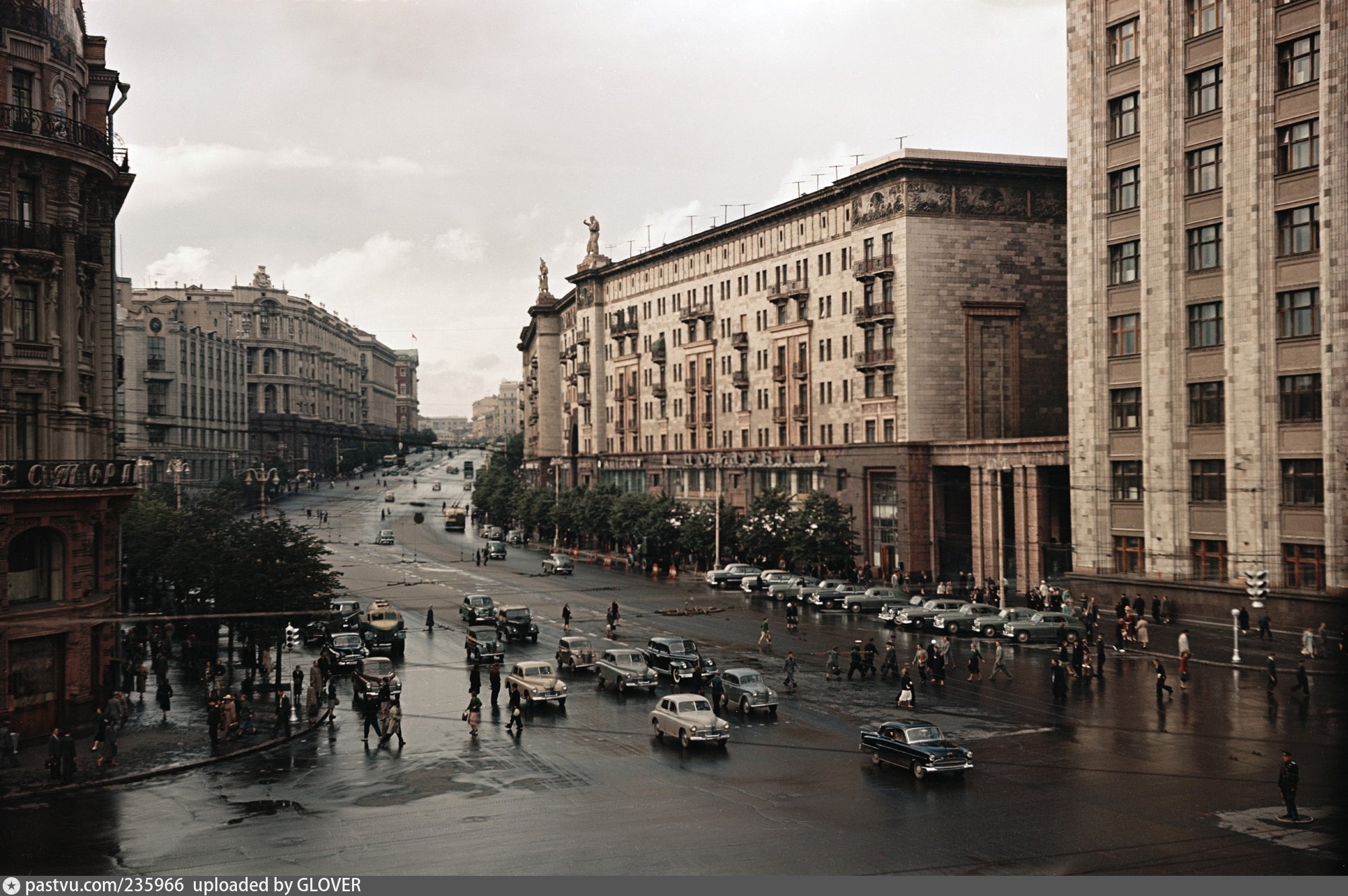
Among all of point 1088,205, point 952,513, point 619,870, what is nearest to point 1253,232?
point 1088,205

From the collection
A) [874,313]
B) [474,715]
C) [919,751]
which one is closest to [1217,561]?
[874,313]

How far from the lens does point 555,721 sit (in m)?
38.8

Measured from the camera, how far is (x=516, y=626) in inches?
2233

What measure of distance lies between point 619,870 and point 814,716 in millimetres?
17693

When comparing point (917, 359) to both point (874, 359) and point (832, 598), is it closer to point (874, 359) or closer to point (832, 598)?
point (874, 359)

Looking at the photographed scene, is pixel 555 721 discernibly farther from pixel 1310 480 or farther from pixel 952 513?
pixel 952 513

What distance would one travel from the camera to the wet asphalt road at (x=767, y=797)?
23062 mm

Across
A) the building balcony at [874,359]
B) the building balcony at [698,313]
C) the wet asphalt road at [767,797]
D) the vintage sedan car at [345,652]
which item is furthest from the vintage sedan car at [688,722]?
the building balcony at [698,313]

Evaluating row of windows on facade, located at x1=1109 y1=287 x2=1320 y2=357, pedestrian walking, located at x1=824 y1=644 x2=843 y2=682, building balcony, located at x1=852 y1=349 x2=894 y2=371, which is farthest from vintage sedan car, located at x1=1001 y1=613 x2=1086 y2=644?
building balcony, located at x1=852 y1=349 x2=894 y2=371

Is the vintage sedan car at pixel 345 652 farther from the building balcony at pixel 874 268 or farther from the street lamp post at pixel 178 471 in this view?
the building balcony at pixel 874 268

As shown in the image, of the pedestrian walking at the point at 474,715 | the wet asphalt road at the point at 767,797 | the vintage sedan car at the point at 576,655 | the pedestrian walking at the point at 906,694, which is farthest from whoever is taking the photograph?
the vintage sedan car at the point at 576,655

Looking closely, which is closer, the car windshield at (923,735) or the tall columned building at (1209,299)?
the car windshield at (923,735)

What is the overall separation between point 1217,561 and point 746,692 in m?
30.0

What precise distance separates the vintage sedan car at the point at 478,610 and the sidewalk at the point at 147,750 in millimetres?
18683
